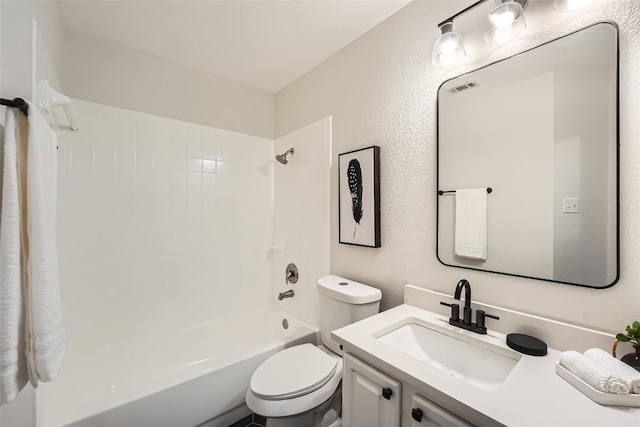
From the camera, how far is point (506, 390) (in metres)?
0.72

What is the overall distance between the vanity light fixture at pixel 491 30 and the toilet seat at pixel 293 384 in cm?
161

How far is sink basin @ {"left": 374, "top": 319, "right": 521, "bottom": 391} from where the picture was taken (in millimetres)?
963

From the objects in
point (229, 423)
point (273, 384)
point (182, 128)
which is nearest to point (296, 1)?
point (182, 128)

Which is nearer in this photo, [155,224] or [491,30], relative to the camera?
[491,30]

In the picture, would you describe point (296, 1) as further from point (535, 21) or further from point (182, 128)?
point (182, 128)

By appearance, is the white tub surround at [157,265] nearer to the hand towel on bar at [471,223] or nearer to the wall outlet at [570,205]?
the hand towel on bar at [471,223]

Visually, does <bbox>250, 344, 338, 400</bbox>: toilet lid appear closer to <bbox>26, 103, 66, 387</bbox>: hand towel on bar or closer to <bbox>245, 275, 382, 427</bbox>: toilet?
<bbox>245, 275, 382, 427</bbox>: toilet

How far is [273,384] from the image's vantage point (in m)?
1.23

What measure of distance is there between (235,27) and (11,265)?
5.28 ft

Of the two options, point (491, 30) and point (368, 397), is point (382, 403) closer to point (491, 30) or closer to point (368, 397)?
point (368, 397)

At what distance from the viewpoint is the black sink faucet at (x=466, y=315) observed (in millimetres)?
1068

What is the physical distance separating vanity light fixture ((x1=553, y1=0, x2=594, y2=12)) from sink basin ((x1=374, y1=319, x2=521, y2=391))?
47.6 inches

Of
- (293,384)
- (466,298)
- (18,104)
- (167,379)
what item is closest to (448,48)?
(466,298)

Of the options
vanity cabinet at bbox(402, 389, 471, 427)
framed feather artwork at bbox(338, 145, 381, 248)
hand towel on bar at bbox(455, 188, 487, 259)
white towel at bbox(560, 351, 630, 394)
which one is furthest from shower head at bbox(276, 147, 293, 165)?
white towel at bbox(560, 351, 630, 394)
